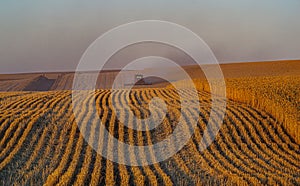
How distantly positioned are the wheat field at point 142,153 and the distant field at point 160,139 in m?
0.02

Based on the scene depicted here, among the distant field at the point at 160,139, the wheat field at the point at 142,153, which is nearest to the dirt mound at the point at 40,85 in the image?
the distant field at the point at 160,139

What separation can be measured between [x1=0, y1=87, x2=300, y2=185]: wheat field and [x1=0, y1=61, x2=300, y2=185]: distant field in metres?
0.02

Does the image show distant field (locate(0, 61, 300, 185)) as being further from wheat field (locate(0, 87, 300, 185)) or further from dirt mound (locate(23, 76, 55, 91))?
dirt mound (locate(23, 76, 55, 91))

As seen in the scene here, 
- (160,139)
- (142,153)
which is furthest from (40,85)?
(142,153)

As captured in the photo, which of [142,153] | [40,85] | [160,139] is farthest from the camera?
[40,85]

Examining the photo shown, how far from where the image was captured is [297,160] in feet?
32.2

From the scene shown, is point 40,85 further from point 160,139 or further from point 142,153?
point 142,153

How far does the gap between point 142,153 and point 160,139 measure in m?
1.33

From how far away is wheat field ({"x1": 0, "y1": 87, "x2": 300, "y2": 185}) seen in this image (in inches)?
326

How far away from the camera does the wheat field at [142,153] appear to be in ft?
27.2

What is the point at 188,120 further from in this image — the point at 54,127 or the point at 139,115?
the point at 54,127

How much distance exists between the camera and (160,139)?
1166 centimetres

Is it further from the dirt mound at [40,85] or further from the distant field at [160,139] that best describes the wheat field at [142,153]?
the dirt mound at [40,85]

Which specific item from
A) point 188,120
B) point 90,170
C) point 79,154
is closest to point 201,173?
point 90,170
